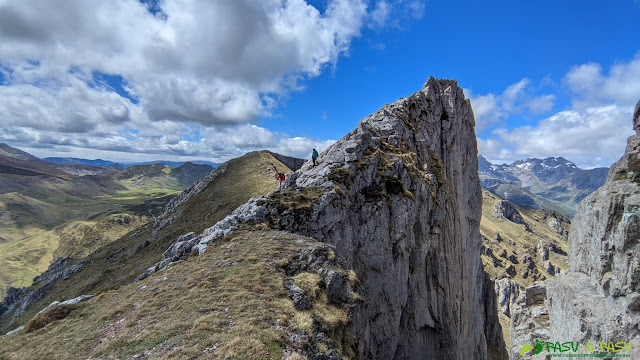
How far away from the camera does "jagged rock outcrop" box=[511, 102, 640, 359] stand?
91.0ft

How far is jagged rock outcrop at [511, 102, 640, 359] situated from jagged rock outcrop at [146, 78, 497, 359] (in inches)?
585

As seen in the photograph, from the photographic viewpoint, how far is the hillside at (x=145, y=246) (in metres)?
45.6

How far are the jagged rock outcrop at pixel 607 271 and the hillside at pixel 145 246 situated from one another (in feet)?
171

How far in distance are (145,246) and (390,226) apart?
153ft

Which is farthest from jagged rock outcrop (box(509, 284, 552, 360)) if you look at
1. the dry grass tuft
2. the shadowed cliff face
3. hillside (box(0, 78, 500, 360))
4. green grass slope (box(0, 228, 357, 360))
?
the dry grass tuft

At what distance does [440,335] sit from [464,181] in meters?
45.8

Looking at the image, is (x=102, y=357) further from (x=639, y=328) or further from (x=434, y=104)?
(x=434, y=104)

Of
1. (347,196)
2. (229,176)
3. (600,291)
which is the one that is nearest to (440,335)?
(600,291)

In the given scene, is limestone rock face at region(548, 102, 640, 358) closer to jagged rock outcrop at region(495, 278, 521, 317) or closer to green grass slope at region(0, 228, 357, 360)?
green grass slope at region(0, 228, 357, 360)

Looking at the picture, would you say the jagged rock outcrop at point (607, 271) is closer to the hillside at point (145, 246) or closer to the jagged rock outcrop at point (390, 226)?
the jagged rock outcrop at point (390, 226)

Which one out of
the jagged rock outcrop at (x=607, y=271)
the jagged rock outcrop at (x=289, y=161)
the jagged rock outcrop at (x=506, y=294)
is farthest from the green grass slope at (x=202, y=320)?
the jagged rock outcrop at (x=506, y=294)

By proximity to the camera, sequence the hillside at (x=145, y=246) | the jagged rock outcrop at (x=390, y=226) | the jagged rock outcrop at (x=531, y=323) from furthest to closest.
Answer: the hillside at (x=145, y=246) → the jagged rock outcrop at (x=531, y=323) → the jagged rock outcrop at (x=390, y=226)

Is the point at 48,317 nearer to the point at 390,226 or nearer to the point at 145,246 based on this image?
the point at 390,226

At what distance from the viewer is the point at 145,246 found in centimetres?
5272
